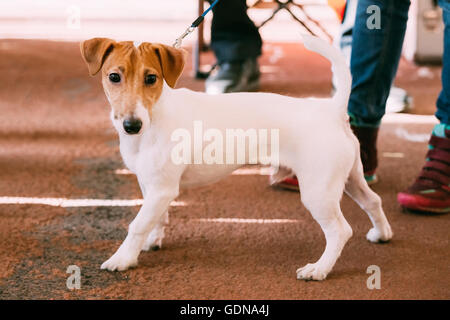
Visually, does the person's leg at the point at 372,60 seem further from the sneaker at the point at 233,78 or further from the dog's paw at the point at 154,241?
the sneaker at the point at 233,78

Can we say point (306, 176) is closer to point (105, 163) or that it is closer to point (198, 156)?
point (198, 156)

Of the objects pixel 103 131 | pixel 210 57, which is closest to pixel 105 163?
pixel 103 131

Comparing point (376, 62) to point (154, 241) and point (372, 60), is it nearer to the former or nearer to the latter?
point (372, 60)

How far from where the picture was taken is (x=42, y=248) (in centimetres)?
156

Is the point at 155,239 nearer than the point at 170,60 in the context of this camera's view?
No

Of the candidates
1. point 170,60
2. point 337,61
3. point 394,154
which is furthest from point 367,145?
point 170,60

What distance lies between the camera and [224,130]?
4.63 ft

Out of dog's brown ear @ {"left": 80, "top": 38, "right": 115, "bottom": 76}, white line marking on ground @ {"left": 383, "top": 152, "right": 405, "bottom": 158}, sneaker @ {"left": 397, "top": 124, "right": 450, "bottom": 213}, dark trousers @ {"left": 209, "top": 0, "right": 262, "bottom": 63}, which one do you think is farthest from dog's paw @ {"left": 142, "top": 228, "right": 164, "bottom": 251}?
dark trousers @ {"left": 209, "top": 0, "right": 262, "bottom": 63}

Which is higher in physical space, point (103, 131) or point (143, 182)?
point (143, 182)

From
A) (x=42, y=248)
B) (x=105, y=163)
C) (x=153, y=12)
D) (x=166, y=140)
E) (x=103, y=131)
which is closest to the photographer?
(x=166, y=140)

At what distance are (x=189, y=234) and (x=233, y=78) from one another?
56.6 inches

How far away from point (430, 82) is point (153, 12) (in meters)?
2.66

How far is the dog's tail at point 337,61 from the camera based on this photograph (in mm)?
1421
